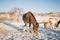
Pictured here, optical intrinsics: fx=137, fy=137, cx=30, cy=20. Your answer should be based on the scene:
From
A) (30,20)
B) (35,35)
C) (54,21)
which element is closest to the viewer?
(35,35)

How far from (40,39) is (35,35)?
1.25ft

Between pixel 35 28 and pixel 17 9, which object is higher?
pixel 17 9

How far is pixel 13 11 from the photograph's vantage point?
8805mm

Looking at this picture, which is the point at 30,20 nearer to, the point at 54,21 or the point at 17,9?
the point at 54,21

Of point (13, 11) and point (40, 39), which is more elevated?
point (13, 11)

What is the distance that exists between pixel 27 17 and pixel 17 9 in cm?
386

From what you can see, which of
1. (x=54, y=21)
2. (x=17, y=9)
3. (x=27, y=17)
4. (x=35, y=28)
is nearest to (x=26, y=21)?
(x=27, y=17)

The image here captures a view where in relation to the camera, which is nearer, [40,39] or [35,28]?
[40,39]

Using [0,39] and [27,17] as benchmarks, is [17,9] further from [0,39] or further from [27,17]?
[0,39]

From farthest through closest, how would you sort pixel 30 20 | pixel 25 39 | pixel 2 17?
pixel 2 17 < pixel 30 20 < pixel 25 39

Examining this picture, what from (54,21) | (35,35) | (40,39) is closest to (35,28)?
(35,35)

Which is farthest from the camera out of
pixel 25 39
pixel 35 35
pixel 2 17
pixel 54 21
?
pixel 2 17

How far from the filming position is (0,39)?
12.3 ft

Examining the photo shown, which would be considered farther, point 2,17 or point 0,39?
point 2,17
